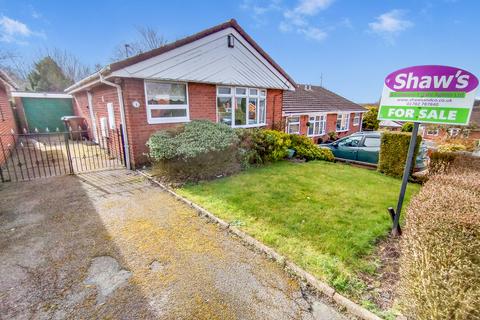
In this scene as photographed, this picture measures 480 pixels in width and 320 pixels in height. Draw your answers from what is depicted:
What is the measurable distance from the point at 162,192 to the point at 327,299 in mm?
4363

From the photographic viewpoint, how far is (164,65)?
7.30 m

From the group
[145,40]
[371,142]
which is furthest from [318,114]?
[145,40]

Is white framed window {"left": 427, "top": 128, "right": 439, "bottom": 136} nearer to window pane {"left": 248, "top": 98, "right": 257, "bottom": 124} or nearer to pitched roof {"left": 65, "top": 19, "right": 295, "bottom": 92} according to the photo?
pitched roof {"left": 65, "top": 19, "right": 295, "bottom": 92}

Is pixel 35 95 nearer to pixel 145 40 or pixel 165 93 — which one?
pixel 145 40

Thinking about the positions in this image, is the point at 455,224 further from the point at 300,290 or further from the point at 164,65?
the point at 164,65

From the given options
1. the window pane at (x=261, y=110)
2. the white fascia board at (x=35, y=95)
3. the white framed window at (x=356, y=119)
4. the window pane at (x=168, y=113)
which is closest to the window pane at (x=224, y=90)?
the window pane at (x=168, y=113)

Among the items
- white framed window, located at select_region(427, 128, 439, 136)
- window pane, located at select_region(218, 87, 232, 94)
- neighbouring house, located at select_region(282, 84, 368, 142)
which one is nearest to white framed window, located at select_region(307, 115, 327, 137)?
neighbouring house, located at select_region(282, 84, 368, 142)

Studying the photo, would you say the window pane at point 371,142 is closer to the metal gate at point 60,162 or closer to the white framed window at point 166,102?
the white framed window at point 166,102

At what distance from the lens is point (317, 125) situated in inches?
724

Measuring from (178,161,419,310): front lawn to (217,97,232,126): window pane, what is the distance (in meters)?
3.33

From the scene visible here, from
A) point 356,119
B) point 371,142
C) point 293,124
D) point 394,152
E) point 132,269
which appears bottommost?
point 132,269

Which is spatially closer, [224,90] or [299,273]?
[299,273]

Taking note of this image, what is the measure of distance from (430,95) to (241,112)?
25.4ft

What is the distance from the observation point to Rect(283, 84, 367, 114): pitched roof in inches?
643
